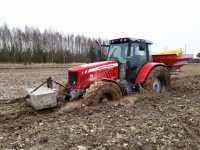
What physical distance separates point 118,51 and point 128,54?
402mm

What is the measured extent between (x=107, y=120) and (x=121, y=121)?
1.00 feet

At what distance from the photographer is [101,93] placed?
648 centimetres

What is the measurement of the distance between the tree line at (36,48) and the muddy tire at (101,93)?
32.5 metres

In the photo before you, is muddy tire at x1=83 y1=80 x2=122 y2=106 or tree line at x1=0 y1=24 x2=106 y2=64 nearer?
muddy tire at x1=83 y1=80 x2=122 y2=106

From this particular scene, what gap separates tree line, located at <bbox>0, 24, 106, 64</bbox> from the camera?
40062mm

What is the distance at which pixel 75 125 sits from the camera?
4746 millimetres

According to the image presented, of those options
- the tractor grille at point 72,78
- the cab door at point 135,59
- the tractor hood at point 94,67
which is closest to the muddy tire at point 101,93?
the tractor hood at point 94,67

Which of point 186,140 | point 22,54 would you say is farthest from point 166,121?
point 22,54

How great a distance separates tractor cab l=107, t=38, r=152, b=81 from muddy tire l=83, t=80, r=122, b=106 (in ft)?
3.64

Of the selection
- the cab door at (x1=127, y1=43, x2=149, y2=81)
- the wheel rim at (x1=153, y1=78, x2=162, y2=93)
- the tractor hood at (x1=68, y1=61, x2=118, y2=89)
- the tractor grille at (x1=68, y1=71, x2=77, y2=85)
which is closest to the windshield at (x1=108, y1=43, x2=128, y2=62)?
the cab door at (x1=127, y1=43, x2=149, y2=81)

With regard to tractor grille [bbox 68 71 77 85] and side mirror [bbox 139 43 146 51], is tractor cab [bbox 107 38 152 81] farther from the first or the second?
tractor grille [bbox 68 71 77 85]

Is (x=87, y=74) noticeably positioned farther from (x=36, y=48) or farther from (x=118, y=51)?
(x=36, y=48)

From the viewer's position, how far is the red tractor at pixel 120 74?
6695mm

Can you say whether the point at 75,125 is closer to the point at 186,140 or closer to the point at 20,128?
the point at 20,128
